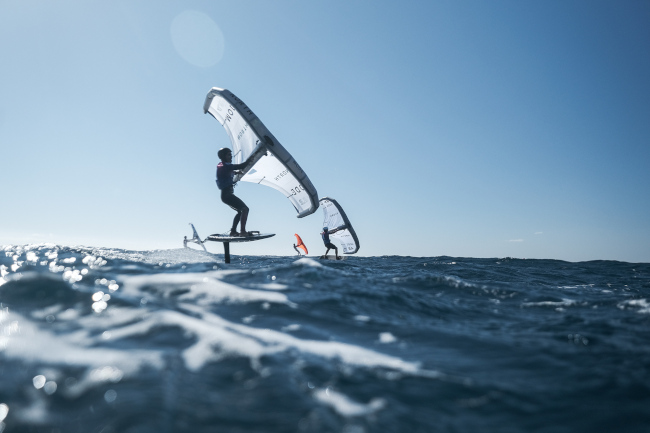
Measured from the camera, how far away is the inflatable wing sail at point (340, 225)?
33094mm

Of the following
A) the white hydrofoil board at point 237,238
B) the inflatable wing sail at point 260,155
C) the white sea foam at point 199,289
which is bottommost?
the white sea foam at point 199,289

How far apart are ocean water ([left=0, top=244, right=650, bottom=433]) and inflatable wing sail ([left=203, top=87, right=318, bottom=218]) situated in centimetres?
787

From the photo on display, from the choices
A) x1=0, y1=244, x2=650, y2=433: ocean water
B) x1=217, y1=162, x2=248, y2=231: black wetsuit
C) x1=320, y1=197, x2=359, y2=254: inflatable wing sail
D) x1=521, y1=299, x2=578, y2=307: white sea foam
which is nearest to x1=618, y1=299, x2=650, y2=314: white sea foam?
x1=0, y1=244, x2=650, y2=433: ocean water

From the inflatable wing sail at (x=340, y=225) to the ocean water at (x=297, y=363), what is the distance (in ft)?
89.1

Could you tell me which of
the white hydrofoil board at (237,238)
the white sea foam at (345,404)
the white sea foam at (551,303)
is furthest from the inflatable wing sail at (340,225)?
the white sea foam at (345,404)

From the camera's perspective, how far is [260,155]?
42.7 ft

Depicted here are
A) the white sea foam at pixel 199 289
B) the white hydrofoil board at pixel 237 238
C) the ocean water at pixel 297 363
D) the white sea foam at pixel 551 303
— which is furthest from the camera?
the white hydrofoil board at pixel 237 238

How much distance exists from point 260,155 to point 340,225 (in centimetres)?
2105

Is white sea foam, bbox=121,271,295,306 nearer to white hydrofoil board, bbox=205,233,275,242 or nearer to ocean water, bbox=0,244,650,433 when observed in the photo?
ocean water, bbox=0,244,650,433

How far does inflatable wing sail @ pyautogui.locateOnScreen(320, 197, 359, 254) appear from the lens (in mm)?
33094

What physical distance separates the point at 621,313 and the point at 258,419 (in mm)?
6827

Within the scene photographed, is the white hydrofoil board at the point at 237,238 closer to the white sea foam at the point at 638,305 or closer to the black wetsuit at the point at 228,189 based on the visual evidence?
the black wetsuit at the point at 228,189

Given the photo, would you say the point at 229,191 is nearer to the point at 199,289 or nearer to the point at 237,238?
the point at 237,238

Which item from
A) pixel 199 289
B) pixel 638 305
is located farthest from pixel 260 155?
pixel 638 305
